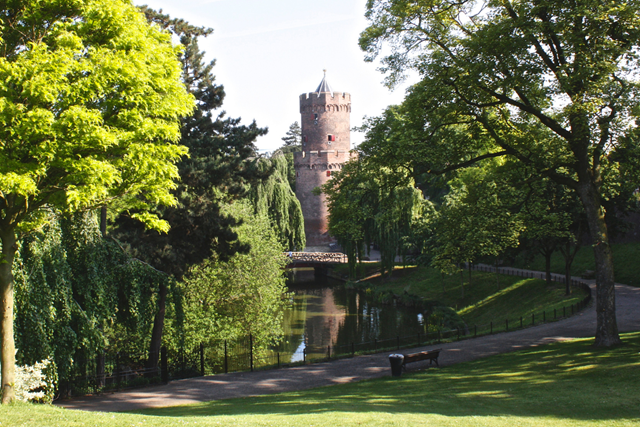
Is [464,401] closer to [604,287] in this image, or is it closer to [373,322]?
[604,287]

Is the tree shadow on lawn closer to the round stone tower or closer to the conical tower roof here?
the round stone tower

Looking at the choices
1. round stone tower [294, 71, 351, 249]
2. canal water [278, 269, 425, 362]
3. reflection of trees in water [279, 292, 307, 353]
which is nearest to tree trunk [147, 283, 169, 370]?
canal water [278, 269, 425, 362]

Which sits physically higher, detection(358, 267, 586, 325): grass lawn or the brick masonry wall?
the brick masonry wall

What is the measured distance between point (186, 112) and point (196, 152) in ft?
21.9

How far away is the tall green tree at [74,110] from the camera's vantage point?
7.27 meters

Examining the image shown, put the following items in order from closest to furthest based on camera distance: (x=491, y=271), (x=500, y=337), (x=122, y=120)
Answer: (x=122, y=120), (x=500, y=337), (x=491, y=271)

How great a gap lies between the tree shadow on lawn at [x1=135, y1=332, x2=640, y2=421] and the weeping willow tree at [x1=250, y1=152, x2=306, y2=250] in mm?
19053

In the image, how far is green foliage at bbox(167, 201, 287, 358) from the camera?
17.7m

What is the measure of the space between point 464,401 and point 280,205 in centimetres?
2487

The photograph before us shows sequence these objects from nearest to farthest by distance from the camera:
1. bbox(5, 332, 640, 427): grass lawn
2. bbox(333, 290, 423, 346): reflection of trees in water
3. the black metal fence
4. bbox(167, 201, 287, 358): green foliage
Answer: bbox(5, 332, 640, 427): grass lawn → the black metal fence → bbox(167, 201, 287, 358): green foliage → bbox(333, 290, 423, 346): reflection of trees in water

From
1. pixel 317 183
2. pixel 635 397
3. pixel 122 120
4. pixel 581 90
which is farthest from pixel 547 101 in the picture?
pixel 317 183

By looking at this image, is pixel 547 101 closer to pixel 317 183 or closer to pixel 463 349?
pixel 463 349

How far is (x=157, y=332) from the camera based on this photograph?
16.0 meters

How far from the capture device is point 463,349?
604 inches
